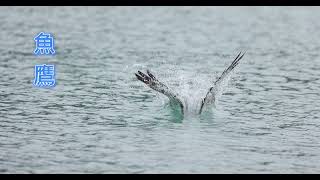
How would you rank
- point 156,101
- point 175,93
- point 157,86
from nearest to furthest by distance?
point 157,86 < point 175,93 < point 156,101

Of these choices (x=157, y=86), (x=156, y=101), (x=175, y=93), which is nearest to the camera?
(x=157, y=86)

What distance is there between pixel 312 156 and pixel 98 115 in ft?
26.3

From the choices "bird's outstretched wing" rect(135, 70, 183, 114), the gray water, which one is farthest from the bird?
the gray water

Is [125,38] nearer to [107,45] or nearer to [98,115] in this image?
[107,45]

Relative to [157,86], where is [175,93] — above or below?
below

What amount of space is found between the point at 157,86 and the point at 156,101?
3.59 meters

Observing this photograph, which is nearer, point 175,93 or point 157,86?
point 157,86

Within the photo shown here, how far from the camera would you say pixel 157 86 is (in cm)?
2638

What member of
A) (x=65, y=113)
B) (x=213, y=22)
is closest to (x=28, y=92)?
(x=65, y=113)

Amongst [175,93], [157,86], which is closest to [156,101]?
[175,93]

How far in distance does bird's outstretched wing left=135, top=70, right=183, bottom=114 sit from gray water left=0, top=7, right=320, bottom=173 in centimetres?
55

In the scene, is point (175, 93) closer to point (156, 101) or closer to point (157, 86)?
point (157, 86)

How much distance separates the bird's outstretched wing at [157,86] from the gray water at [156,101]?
552 millimetres

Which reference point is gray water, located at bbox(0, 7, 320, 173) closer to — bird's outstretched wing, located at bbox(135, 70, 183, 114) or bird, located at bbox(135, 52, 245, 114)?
bird, located at bbox(135, 52, 245, 114)
